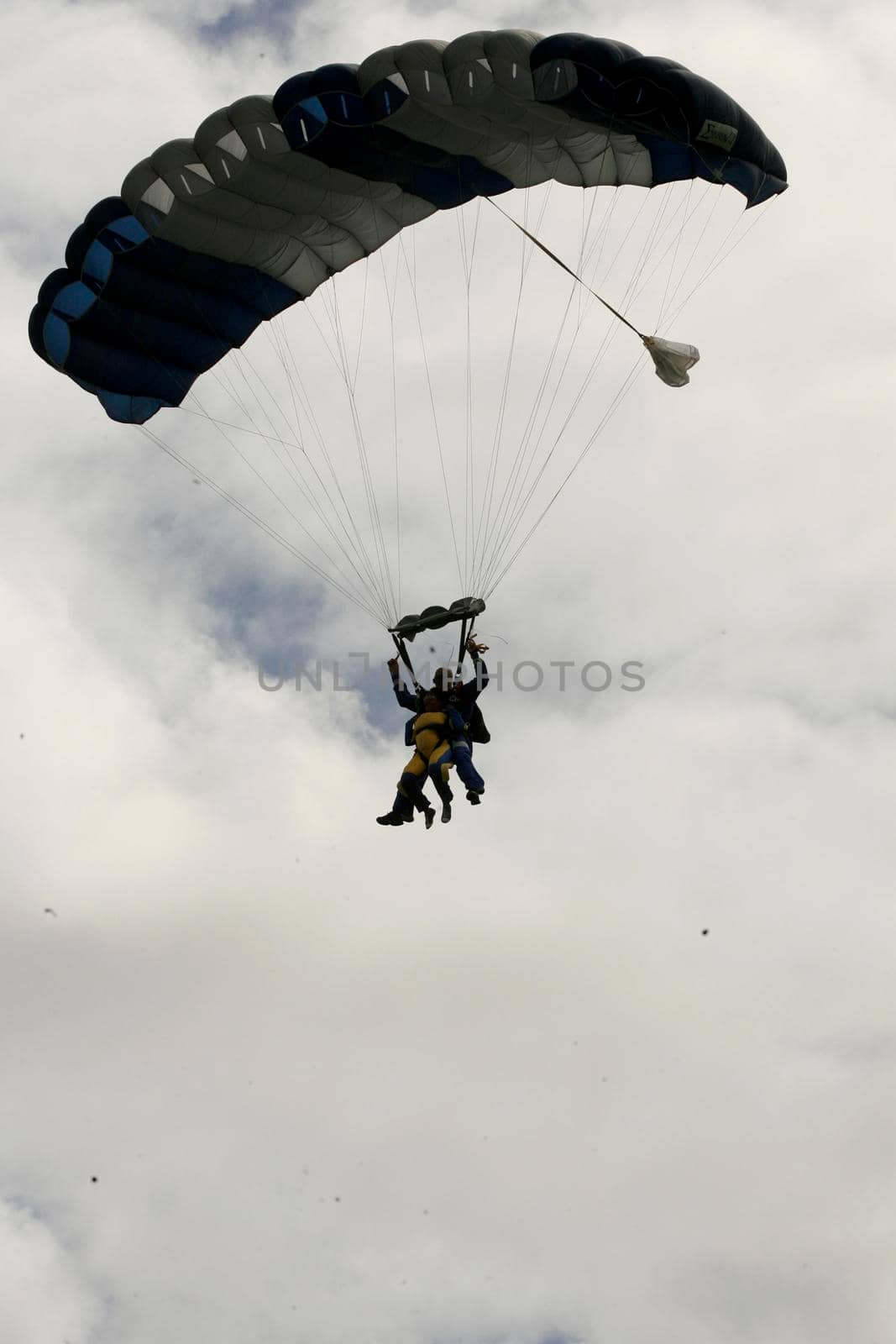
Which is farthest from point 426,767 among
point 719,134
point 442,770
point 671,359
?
point 719,134

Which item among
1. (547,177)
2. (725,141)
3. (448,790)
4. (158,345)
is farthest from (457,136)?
(448,790)

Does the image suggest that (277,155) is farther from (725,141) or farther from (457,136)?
(725,141)

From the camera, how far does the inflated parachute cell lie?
18.9 m

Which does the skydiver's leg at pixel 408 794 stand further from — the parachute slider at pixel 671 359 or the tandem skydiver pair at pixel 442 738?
the parachute slider at pixel 671 359

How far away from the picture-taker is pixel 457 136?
20203 millimetres

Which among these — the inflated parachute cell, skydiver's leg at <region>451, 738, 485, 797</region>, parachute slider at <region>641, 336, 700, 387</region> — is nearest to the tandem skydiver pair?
skydiver's leg at <region>451, 738, 485, 797</region>

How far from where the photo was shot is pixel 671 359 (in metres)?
20.3

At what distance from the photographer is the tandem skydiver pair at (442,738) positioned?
63.8 ft

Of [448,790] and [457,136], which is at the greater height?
[457,136]

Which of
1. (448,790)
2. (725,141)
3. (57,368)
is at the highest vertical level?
(725,141)

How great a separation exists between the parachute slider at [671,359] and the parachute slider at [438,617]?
9.22ft

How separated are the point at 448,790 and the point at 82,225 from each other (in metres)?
6.68

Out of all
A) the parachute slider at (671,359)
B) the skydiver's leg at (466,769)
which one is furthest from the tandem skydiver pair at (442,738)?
the parachute slider at (671,359)

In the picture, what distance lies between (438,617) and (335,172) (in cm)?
452
